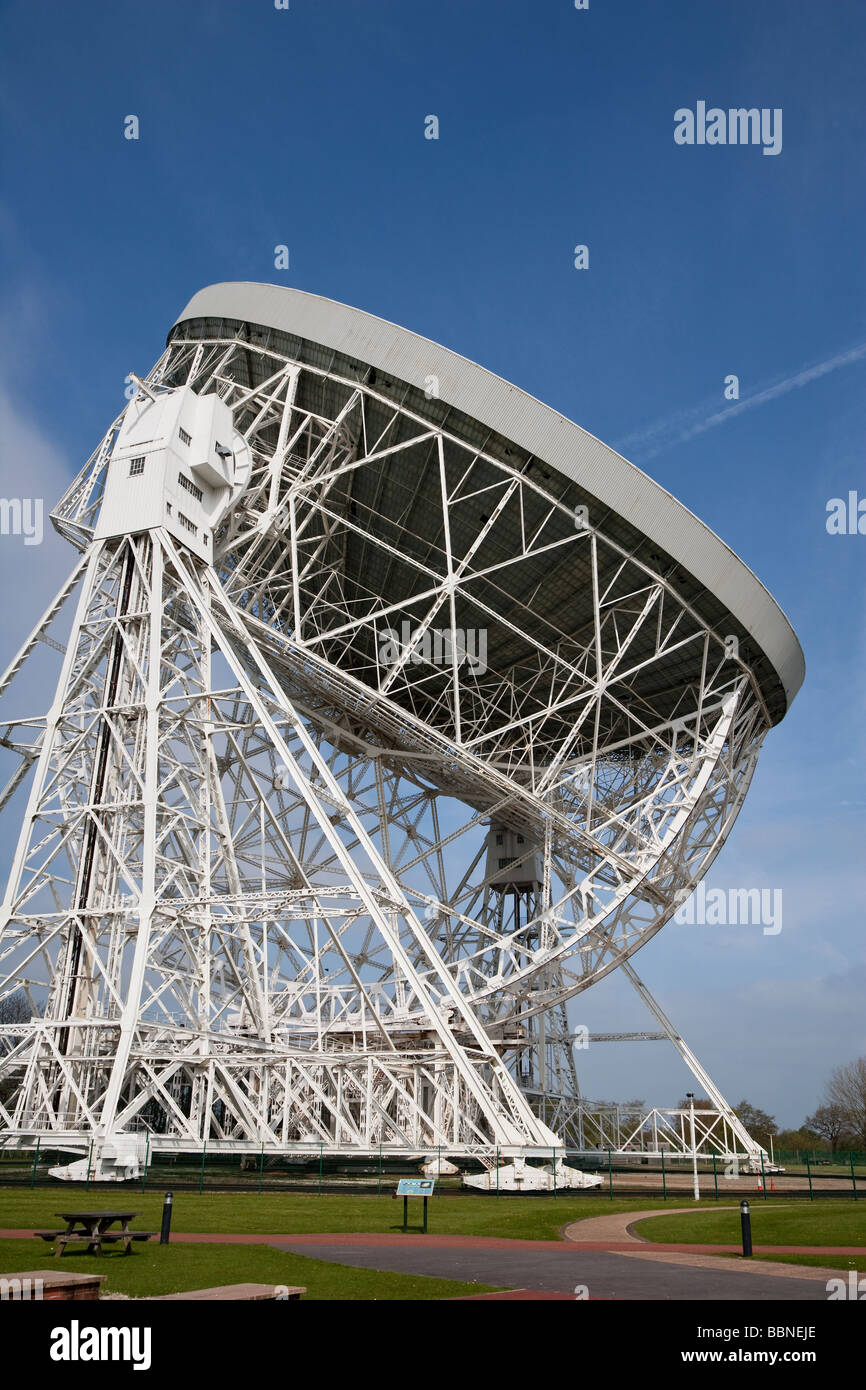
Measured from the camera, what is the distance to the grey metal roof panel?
26.4m

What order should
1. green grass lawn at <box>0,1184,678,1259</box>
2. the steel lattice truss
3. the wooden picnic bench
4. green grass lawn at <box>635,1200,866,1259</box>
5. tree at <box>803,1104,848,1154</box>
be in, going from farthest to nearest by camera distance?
tree at <box>803,1104,848,1154</box>
the steel lattice truss
green grass lawn at <box>0,1184,678,1259</box>
green grass lawn at <box>635,1200,866,1259</box>
the wooden picnic bench

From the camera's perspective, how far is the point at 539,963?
31484mm

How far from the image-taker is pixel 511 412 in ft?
86.8

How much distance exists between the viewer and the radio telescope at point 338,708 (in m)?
24.5

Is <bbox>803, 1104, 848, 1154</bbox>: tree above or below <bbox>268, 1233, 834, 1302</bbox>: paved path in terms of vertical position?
below

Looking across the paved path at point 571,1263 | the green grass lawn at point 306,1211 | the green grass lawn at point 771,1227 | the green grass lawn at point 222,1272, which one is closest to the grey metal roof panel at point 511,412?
the green grass lawn at point 771,1227

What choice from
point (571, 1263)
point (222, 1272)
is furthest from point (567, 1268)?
point (222, 1272)

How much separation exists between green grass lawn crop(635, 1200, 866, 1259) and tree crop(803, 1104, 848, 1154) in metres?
63.8

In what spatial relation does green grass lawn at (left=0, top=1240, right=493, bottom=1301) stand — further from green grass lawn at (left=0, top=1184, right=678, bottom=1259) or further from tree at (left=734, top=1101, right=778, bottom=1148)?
tree at (left=734, top=1101, right=778, bottom=1148)

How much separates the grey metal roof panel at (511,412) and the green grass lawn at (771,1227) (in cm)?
1468

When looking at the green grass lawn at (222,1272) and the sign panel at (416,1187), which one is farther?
the sign panel at (416,1187)

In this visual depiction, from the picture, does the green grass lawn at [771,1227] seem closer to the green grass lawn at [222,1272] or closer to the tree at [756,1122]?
the green grass lawn at [222,1272]

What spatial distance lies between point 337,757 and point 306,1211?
1914cm

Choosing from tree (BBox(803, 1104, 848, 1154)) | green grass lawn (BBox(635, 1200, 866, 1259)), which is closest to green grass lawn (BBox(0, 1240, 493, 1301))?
green grass lawn (BBox(635, 1200, 866, 1259))
